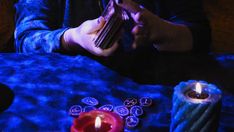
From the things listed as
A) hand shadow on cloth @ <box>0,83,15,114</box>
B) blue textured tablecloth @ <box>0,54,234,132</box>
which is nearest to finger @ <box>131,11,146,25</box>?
blue textured tablecloth @ <box>0,54,234,132</box>

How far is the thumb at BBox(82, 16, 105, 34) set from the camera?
0.87 metres

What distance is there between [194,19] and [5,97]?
2.16 feet

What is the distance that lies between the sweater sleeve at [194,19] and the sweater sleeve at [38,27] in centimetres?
37

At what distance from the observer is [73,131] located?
1.80 feet

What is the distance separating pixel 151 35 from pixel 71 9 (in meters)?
0.36

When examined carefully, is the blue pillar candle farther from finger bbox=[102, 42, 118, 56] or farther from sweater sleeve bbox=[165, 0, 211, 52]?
sweater sleeve bbox=[165, 0, 211, 52]

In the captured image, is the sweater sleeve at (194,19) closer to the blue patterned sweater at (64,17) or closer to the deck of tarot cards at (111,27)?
the blue patterned sweater at (64,17)

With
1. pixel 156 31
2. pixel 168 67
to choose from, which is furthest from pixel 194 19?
pixel 168 67

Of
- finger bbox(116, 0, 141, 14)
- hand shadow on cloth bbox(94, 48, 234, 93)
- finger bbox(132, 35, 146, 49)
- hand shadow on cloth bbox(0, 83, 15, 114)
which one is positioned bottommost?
hand shadow on cloth bbox(94, 48, 234, 93)

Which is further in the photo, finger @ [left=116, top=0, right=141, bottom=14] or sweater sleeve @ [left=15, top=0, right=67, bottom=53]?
sweater sleeve @ [left=15, top=0, right=67, bottom=53]

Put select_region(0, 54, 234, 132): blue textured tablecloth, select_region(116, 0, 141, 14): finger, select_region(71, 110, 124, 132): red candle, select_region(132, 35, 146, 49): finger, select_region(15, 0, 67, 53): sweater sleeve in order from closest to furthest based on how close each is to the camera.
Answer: select_region(71, 110, 124, 132): red candle → select_region(0, 54, 234, 132): blue textured tablecloth → select_region(116, 0, 141, 14): finger → select_region(132, 35, 146, 49): finger → select_region(15, 0, 67, 53): sweater sleeve

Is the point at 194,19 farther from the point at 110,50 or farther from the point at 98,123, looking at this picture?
the point at 98,123

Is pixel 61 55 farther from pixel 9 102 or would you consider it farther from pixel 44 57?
pixel 9 102

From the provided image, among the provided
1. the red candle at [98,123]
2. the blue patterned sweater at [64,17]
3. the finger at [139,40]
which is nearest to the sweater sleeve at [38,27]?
the blue patterned sweater at [64,17]
